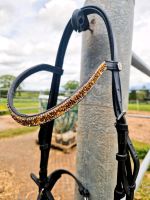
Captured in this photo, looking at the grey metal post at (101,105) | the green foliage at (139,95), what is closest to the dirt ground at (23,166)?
the grey metal post at (101,105)

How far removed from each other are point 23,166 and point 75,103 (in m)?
2.94

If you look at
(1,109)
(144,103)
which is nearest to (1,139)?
(1,109)

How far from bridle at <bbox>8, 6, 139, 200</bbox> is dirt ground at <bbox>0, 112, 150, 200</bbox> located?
5.58 feet

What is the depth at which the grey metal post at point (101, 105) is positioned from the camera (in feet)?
1.41

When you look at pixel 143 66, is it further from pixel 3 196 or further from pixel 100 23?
pixel 3 196

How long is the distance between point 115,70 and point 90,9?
0.40ft

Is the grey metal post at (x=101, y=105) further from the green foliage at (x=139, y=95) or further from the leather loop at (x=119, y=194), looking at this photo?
the green foliage at (x=139, y=95)

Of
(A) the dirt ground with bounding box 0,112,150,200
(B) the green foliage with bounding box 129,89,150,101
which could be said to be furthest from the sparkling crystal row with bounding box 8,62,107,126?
(B) the green foliage with bounding box 129,89,150,101

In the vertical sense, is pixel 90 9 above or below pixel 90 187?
above

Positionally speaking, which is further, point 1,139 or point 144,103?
point 144,103

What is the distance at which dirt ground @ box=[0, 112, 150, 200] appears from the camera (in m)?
2.28

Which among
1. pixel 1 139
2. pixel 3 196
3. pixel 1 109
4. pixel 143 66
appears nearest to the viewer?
pixel 143 66

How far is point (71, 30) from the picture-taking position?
43cm

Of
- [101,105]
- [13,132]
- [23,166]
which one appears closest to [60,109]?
[101,105]
